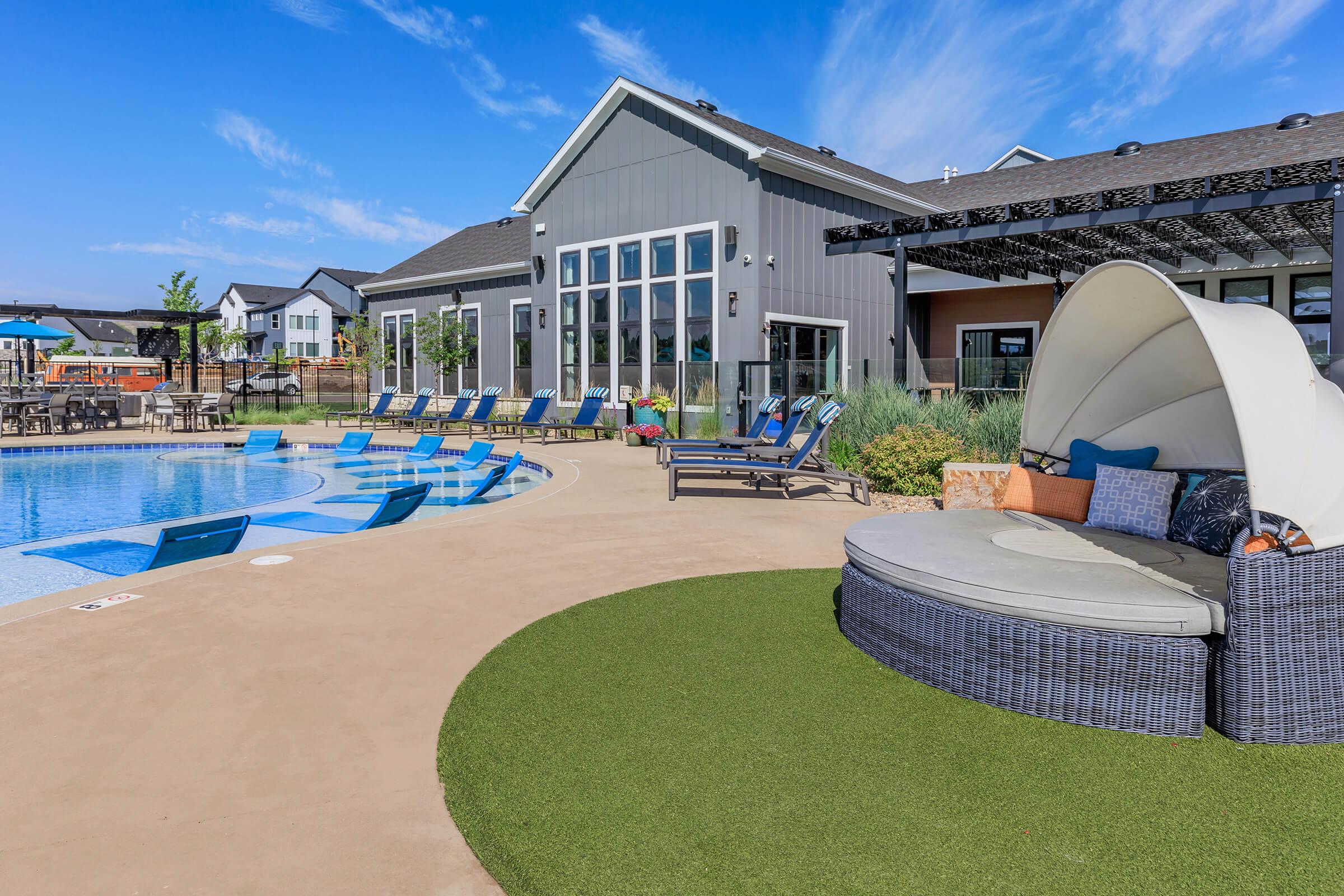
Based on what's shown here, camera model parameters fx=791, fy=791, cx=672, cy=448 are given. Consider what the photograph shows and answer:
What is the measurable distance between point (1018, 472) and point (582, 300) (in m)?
13.5

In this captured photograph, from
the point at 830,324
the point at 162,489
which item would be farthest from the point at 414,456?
the point at 830,324

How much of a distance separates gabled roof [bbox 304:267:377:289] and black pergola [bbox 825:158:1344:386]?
51.5 meters

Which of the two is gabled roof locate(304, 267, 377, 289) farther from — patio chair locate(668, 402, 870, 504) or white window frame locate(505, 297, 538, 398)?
patio chair locate(668, 402, 870, 504)

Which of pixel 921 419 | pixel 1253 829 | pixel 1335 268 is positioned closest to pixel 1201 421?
pixel 1253 829

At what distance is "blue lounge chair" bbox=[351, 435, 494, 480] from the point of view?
12742mm

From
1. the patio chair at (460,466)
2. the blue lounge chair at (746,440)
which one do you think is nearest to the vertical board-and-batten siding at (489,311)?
the patio chair at (460,466)

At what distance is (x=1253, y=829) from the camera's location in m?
2.40

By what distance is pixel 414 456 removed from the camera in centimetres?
1448

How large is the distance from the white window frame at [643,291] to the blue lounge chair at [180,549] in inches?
376

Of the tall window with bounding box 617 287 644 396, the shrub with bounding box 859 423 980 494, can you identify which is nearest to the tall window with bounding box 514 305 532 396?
the tall window with bounding box 617 287 644 396

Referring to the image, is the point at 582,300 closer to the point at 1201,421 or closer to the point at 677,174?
the point at 677,174

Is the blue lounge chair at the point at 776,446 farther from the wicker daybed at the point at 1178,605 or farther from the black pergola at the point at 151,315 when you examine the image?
the black pergola at the point at 151,315

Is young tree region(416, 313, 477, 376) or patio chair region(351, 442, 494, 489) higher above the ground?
young tree region(416, 313, 477, 376)

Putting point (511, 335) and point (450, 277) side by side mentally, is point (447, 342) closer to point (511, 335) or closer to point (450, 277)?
point (450, 277)
